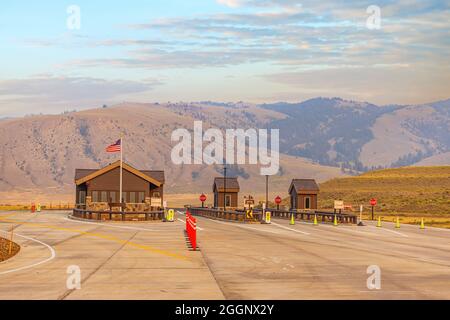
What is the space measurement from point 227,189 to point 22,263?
7179cm

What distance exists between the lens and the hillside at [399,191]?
118062mm

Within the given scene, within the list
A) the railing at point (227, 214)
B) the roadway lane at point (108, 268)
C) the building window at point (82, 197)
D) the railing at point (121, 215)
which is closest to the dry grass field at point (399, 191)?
the railing at point (227, 214)

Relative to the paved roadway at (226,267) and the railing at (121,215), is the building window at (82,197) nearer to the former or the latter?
the railing at (121,215)

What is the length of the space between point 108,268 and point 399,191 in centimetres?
12001

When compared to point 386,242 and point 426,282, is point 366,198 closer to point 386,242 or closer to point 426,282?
point 386,242

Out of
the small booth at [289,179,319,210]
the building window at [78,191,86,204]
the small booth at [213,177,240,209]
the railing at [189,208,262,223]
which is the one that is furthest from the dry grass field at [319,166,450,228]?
the building window at [78,191,86,204]

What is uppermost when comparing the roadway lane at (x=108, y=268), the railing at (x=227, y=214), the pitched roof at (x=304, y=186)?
the pitched roof at (x=304, y=186)

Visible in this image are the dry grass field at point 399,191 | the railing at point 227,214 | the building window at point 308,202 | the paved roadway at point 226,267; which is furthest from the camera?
the dry grass field at point 399,191

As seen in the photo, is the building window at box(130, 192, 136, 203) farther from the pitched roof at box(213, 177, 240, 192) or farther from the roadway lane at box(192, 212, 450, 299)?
the roadway lane at box(192, 212, 450, 299)

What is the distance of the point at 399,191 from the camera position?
141250 millimetres

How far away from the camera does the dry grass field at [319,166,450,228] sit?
4631 inches

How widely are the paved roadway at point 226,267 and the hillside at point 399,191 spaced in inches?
2702

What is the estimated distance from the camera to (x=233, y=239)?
42.7m

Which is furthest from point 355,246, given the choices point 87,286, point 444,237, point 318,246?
point 87,286
